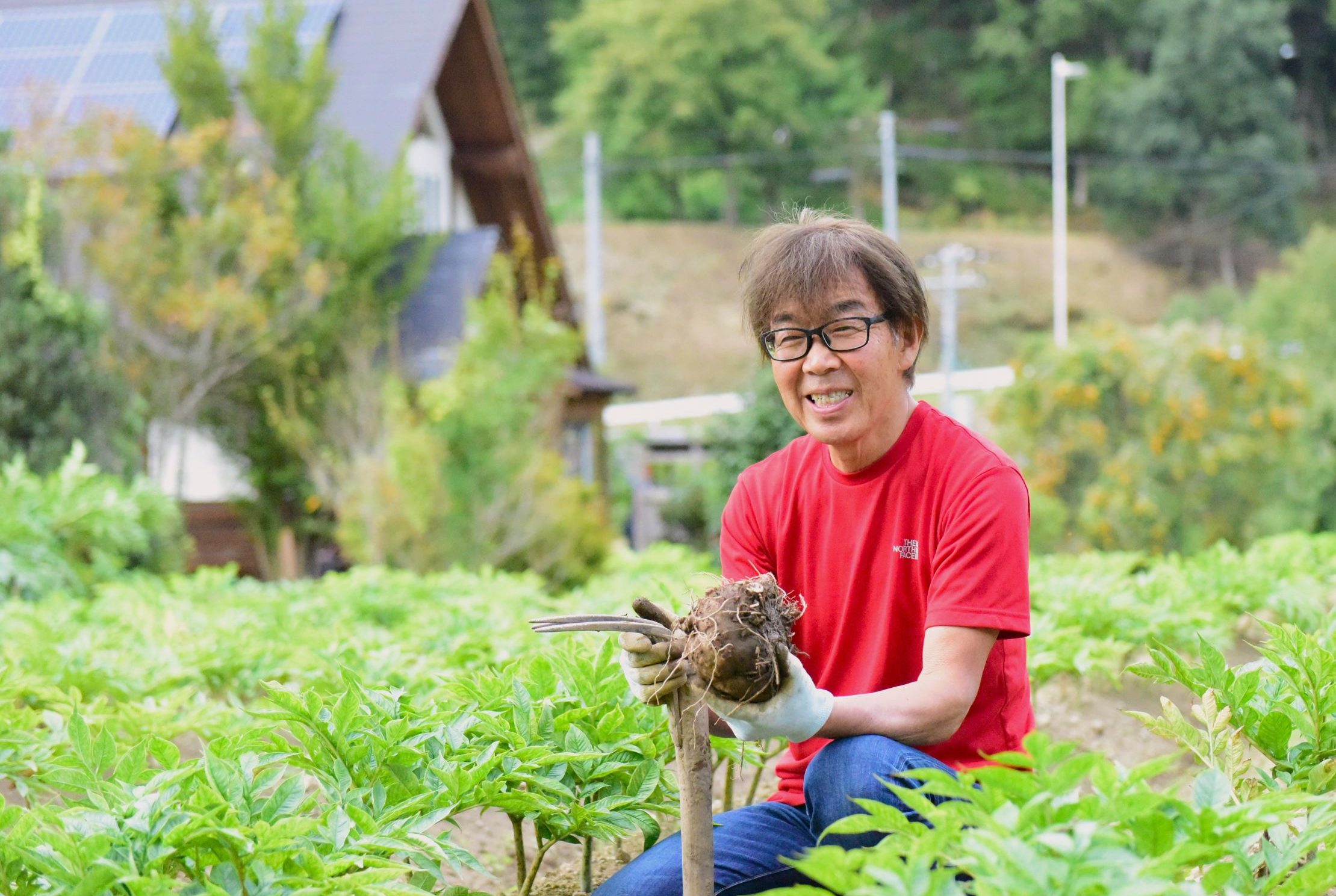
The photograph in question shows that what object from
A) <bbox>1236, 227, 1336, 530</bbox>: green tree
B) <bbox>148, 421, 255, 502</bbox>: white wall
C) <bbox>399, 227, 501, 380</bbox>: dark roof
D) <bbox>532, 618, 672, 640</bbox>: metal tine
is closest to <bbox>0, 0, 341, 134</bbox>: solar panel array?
<bbox>399, 227, 501, 380</bbox>: dark roof

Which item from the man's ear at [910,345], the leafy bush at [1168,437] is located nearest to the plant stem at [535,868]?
the man's ear at [910,345]

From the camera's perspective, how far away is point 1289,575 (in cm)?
550

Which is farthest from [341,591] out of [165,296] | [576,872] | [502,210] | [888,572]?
[502,210]

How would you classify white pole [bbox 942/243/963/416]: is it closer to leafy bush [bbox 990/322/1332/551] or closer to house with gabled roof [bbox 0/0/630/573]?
house with gabled roof [bbox 0/0/630/573]

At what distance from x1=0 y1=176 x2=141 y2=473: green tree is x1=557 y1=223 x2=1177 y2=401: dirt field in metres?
34.3

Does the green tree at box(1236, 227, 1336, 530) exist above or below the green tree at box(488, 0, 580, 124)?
below

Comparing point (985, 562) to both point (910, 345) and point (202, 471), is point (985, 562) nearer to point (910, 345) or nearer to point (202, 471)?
point (910, 345)

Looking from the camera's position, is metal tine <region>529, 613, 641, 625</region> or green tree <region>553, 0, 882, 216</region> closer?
metal tine <region>529, 613, 641, 625</region>

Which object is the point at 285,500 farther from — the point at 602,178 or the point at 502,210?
the point at 602,178

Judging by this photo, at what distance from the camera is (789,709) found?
2.14 m

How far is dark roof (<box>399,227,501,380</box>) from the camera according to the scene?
534 inches

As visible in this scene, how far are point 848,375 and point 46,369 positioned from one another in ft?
27.9

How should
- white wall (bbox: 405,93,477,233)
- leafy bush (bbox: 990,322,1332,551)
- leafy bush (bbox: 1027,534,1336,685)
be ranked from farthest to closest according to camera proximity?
white wall (bbox: 405,93,477,233), leafy bush (bbox: 990,322,1332,551), leafy bush (bbox: 1027,534,1336,685)

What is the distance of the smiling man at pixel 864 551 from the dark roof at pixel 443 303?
1027cm
